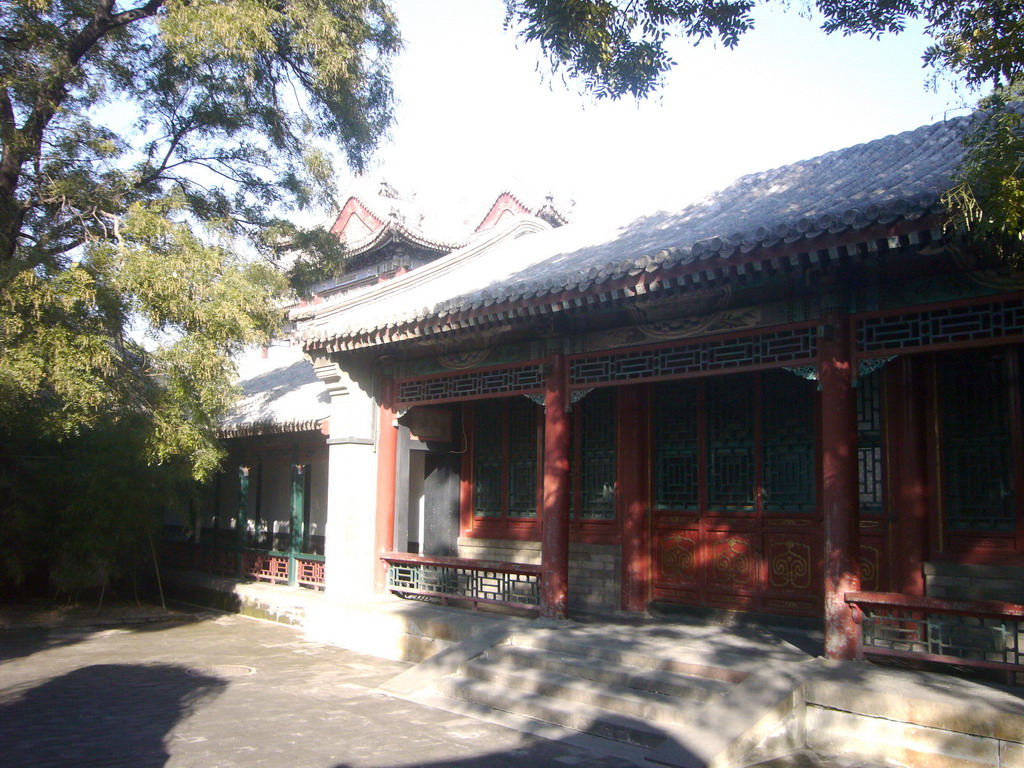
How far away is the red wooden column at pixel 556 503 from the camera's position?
800 cm

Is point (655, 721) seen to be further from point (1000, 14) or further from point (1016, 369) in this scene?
point (1000, 14)

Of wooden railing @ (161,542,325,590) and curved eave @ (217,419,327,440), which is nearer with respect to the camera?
curved eave @ (217,419,327,440)

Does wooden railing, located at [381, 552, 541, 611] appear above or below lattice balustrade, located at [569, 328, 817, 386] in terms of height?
below

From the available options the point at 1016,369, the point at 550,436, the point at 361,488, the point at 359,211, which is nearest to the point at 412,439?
the point at 361,488

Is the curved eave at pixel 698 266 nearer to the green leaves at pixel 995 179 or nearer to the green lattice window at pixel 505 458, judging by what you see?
the green leaves at pixel 995 179

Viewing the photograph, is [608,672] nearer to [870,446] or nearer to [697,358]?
[697,358]

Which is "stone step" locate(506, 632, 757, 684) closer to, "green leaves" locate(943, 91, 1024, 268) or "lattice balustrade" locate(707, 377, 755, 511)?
"lattice balustrade" locate(707, 377, 755, 511)

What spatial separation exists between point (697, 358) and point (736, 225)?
119 centimetres

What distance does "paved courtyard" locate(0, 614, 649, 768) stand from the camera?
5320mm

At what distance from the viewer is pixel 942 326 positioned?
588 cm

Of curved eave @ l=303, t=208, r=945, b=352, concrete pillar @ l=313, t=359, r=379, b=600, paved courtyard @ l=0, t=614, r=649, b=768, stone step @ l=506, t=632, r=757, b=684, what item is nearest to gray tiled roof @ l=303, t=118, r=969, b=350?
curved eave @ l=303, t=208, r=945, b=352

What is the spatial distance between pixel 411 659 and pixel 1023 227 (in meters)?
6.29

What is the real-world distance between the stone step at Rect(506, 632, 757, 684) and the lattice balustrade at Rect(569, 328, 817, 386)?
87.4 inches

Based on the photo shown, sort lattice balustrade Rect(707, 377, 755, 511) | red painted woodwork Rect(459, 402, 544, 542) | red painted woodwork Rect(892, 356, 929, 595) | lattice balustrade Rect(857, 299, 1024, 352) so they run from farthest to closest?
red painted woodwork Rect(459, 402, 544, 542) < lattice balustrade Rect(707, 377, 755, 511) < red painted woodwork Rect(892, 356, 929, 595) < lattice balustrade Rect(857, 299, 1024, 352)
